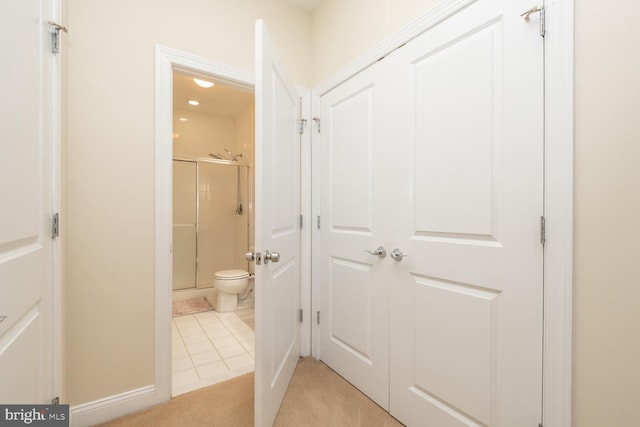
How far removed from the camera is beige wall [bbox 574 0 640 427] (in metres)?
0.77

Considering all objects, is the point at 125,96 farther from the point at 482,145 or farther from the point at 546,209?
the point at 546,209

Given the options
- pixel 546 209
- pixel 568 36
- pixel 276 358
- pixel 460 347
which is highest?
pixel 568 36

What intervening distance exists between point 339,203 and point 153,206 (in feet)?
3.61

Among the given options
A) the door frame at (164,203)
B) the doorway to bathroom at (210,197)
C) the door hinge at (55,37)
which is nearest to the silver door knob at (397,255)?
the door frame at (164,203)

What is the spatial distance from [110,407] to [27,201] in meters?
1.20

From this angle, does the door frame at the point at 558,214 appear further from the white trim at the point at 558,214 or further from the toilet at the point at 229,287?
the toilet at the point at 229,287

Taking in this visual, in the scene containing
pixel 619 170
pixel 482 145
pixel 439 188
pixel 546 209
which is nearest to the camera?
pixel 619 170

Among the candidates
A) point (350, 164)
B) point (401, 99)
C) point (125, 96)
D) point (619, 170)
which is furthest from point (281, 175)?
point (619, 170)

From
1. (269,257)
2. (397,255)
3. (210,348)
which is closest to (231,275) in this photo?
(210,348)

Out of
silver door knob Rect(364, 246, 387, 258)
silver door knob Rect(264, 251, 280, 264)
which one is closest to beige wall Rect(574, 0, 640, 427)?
silver door knob Rect(364, 246, 387, 258)

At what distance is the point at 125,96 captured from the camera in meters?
1.45

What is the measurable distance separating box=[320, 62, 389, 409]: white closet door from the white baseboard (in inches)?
42.2

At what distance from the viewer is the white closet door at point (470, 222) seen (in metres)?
0.96

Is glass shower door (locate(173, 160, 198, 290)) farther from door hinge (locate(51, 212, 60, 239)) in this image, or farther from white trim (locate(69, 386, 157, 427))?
door hinge (locate(51, 212, 60, 239))
